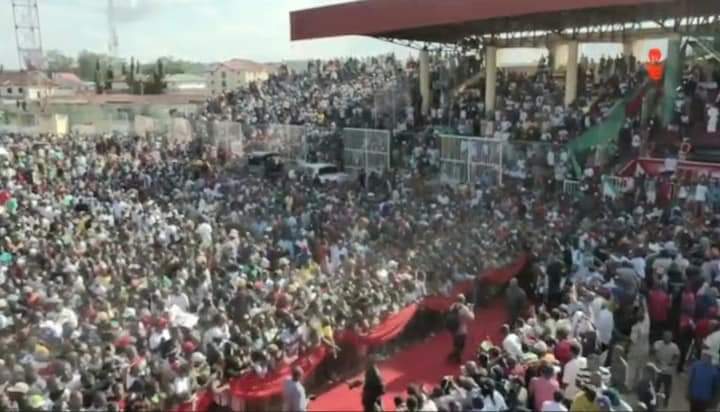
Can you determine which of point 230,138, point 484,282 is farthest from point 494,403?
point 230,138

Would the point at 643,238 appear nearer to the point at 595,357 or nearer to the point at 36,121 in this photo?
the point at 595,357

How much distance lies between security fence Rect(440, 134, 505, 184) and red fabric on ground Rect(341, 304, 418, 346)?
927cm

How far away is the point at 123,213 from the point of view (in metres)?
17.9

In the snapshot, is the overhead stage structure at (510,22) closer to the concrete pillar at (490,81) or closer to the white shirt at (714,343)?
the concrete pillar at (490,81)

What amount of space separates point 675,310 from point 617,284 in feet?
2.74

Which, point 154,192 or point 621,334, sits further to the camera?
point 154,192

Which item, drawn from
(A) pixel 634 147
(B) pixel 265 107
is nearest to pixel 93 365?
(A) pixel 634 147

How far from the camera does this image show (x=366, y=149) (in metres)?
23.8

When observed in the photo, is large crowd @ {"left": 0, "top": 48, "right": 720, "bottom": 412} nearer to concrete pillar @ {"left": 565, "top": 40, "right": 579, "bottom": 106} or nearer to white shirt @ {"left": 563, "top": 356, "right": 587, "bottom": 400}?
white shirt @ {"left": 563, "top": 356, "right": 587, "bottom": 400}

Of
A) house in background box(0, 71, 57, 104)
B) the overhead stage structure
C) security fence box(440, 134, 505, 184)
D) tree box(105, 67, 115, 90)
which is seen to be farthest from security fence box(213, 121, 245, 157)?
tree box(105, 67, 115, 90)

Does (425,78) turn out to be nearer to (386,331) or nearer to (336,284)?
(336,284)

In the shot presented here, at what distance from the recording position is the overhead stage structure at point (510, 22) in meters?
20.2

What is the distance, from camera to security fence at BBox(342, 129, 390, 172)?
23.4 m

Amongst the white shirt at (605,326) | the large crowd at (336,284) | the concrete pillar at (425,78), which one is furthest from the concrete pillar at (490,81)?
the white shirt at (605,326)
